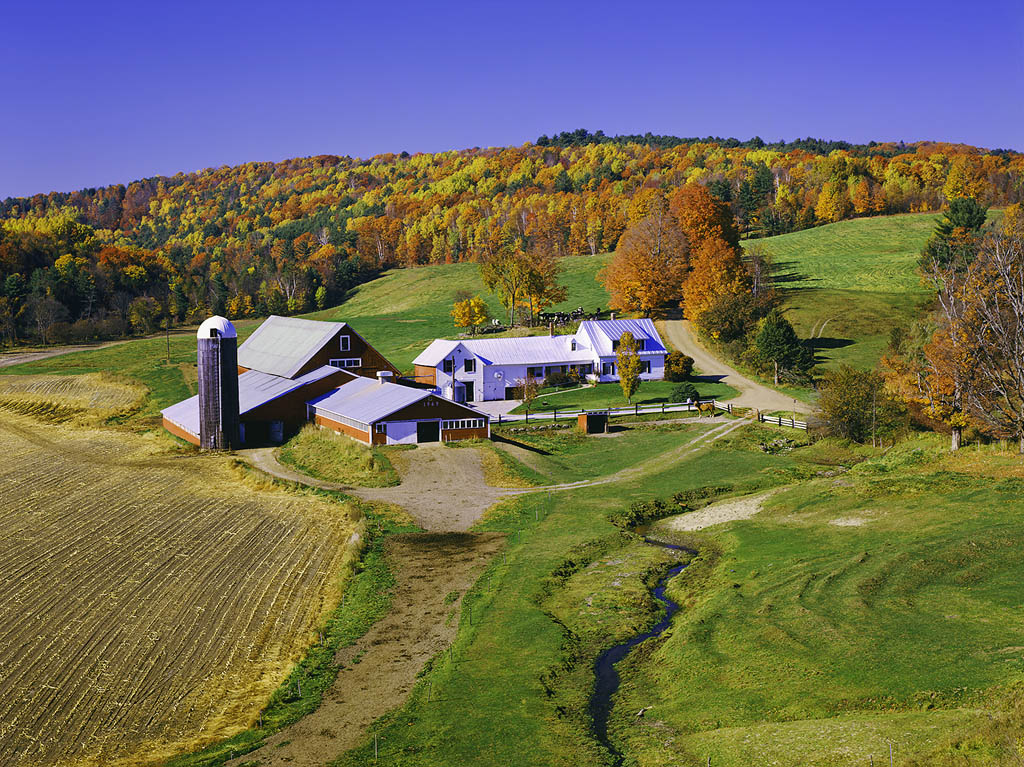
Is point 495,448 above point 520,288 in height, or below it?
below

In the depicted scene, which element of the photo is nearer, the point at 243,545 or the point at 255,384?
the point at 243,545

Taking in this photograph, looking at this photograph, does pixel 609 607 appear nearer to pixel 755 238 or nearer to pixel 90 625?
pixel 90 625

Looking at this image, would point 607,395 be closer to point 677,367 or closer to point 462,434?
point 677,367

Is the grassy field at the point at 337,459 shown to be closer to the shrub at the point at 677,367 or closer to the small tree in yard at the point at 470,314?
the shrub at the point at 677,367

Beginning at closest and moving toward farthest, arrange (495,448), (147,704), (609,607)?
(147,704) < (609,607) < (495,448)

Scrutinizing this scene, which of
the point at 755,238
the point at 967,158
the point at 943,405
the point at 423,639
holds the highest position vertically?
the point at 967,158

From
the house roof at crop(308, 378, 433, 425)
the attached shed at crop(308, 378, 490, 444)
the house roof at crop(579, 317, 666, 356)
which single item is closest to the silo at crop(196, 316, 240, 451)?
the house roof at crop(308, 378, 433, 425)

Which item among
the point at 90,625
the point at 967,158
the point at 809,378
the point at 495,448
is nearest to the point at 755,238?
the point at 967,158
